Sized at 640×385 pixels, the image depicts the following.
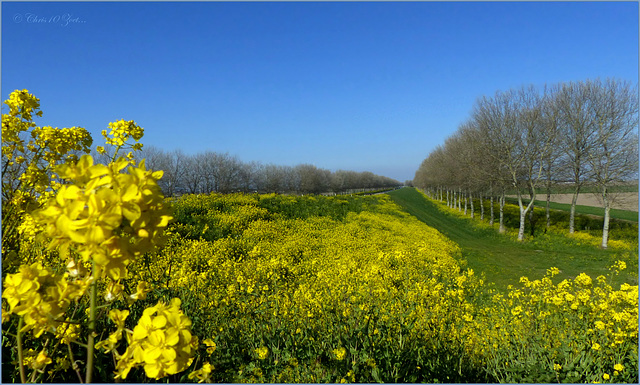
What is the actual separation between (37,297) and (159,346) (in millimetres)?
523

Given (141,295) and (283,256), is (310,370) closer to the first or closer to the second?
(141,295)

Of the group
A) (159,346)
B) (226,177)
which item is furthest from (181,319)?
(226,177)

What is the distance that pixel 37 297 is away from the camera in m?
1.21

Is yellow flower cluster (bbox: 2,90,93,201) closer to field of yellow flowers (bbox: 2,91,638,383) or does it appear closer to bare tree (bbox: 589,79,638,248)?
field of yellow flowers (bbox: 2,91,638,383)

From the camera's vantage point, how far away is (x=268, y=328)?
3.26m

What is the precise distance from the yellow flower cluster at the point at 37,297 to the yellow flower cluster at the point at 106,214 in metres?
0.19

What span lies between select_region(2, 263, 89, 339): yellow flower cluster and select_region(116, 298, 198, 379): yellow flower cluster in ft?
0.97

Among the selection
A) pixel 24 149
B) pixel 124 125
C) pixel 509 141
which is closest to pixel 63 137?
pixel 24 149

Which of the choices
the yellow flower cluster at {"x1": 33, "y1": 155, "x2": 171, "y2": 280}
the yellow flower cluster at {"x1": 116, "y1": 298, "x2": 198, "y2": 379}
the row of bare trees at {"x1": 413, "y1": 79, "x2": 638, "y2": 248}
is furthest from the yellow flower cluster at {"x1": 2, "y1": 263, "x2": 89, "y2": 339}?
the row of bare trees at {"x1": 413, "y1": 79, "x2": 638, "y2": 248}

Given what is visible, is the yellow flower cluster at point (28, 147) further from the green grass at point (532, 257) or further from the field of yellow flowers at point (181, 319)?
the green grass at point (532, 257)

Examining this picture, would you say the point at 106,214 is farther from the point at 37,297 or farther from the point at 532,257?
the point at 532,257

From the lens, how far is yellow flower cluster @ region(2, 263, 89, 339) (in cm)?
121

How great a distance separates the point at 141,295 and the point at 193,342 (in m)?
0.31

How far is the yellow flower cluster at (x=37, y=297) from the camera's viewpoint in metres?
1.21
